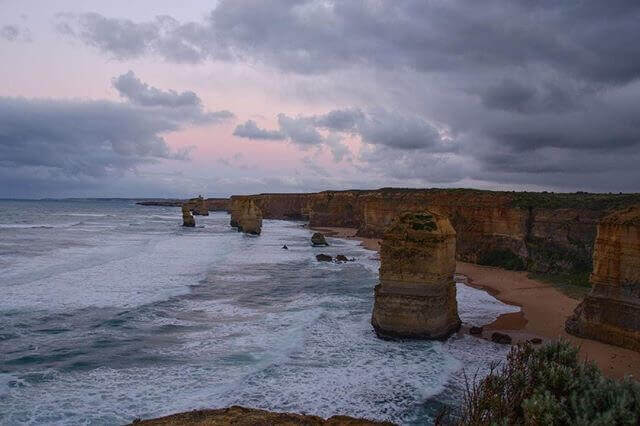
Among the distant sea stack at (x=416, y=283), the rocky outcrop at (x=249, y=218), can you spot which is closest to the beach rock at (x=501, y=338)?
the distant sea stack at (x=416, y=283)

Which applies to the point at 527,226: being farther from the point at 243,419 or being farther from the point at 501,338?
the point at 243,419

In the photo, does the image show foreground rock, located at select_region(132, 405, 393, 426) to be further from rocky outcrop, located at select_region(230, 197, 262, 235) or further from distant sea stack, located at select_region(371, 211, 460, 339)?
rocky outcrop, located at select_region(230, 197, 262, 235)

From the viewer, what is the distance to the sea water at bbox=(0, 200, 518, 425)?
1116 centimetres

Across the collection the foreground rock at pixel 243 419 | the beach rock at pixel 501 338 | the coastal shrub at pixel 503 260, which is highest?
the coastal shrub at pixel 503 260

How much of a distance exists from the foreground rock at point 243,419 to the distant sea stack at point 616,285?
34.3ft

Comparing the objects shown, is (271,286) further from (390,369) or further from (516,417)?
(516,417)

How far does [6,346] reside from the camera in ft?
49.6

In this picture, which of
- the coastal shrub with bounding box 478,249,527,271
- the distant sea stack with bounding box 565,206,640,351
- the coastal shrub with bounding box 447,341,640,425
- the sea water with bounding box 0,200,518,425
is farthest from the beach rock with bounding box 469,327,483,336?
the coastal shrub with bounding box 478,249,527,271

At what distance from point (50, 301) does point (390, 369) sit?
16.0 meters

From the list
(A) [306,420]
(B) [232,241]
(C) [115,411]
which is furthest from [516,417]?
(B) [232,241]

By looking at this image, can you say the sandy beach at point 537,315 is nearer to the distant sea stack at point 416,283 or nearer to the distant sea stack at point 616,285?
the distant sea stack at point 616,285

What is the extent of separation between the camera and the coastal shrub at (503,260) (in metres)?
32.8

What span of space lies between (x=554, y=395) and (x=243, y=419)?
5381mm

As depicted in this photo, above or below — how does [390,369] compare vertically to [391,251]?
below
